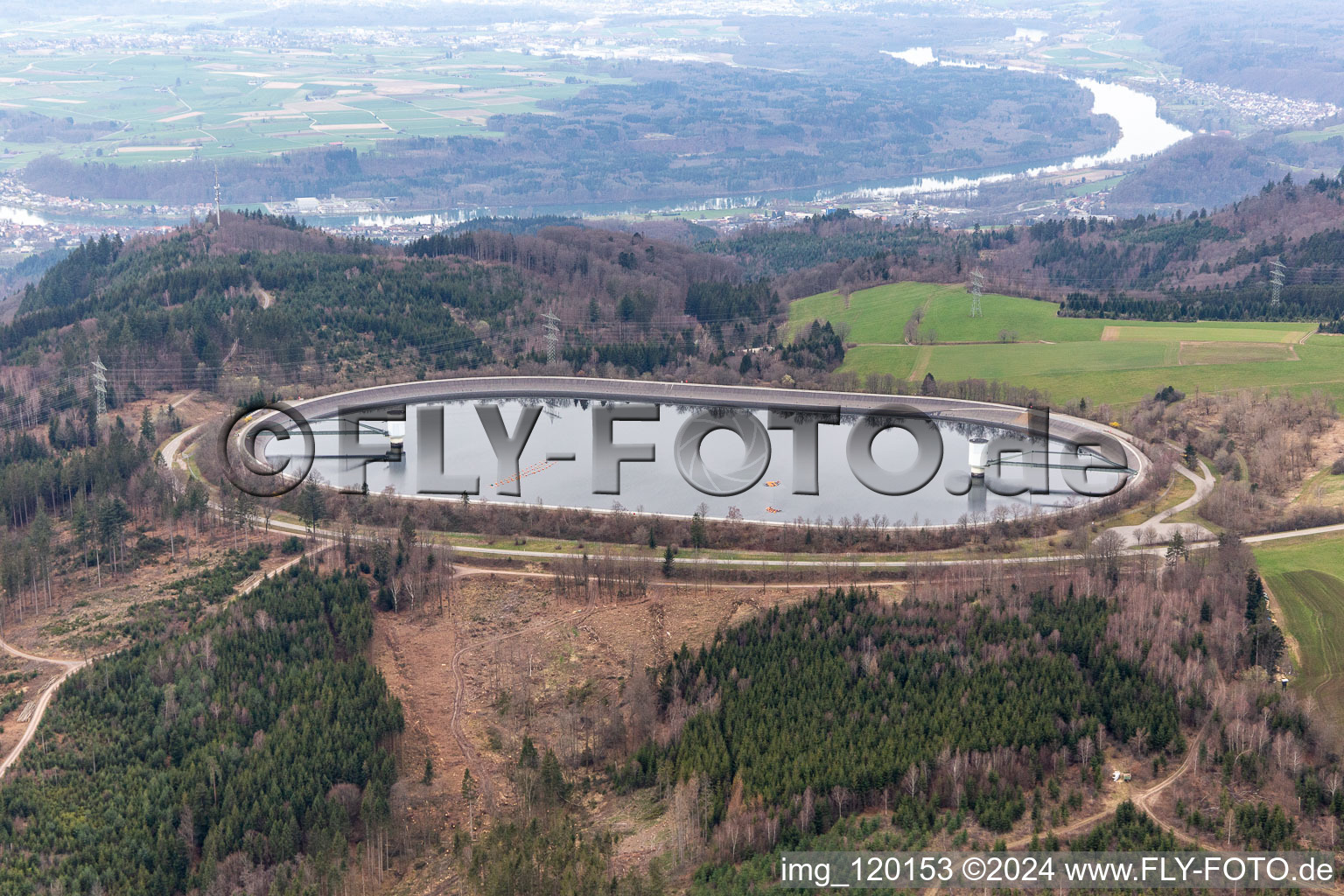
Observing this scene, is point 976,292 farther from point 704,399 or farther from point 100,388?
point 100,388

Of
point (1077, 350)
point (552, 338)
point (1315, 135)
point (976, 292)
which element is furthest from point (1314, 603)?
point (1315, 135)

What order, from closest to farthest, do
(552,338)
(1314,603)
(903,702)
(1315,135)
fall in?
(903,702) → (1314,603) → (552,338) → (1315,135)

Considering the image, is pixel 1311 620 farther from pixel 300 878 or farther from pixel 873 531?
pixel 300 878

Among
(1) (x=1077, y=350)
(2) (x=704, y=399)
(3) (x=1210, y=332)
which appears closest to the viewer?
(2) (x=704, y=399)

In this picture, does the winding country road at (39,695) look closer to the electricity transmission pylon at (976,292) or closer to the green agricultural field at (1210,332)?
the electricity transmission pylon at (976,292)

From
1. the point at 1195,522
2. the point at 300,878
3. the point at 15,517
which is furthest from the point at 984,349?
the point at 300,878

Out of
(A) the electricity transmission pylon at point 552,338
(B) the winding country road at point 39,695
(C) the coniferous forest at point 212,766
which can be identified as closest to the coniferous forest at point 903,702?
(C) the coniferous forest at point 212,766

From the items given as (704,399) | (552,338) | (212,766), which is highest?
(552,338)
